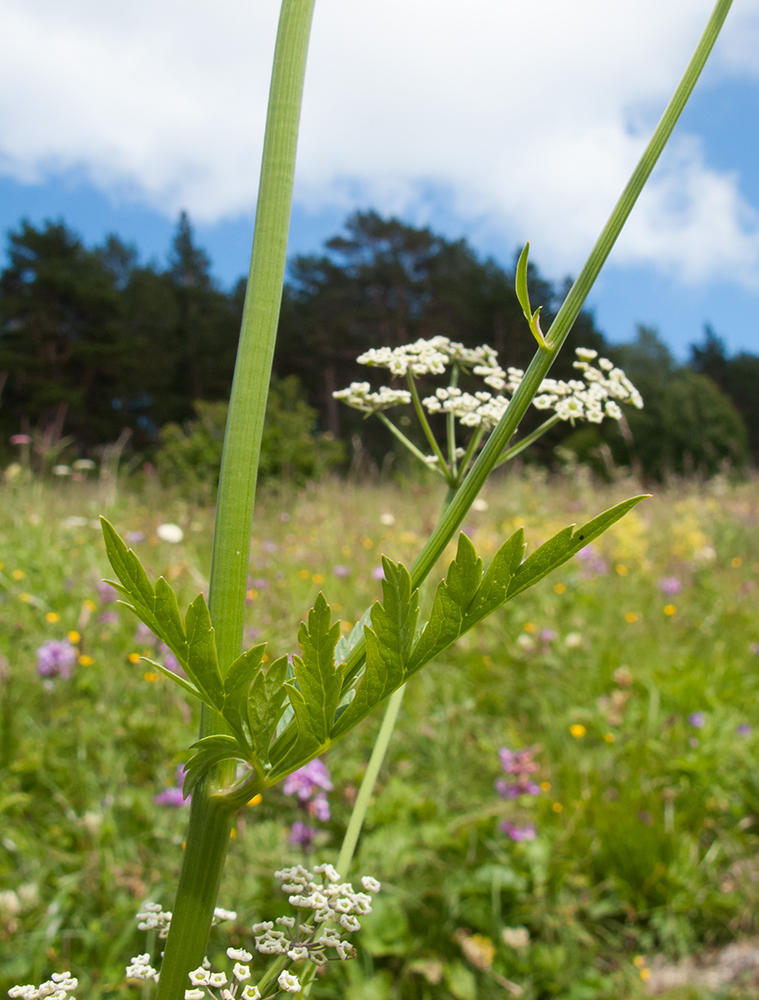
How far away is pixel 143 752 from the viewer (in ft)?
7.61

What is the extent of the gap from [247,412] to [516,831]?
1890 mm

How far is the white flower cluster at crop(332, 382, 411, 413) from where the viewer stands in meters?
0.70

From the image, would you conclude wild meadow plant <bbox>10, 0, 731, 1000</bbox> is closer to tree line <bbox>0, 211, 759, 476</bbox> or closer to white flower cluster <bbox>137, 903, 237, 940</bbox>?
white flower cluster <bbox>137, 903, 237, 940</bbox>

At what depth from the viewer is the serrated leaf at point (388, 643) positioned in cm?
34

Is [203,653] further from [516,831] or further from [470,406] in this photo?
[516,831]

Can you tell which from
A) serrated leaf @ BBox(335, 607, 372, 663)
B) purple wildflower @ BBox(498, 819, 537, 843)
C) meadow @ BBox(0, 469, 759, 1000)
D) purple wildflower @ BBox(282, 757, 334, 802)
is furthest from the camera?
purple wildflower @ BBox(498, 819, 537, 843)

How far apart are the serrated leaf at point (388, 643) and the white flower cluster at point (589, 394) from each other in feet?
0.99

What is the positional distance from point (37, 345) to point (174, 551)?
89.3ft

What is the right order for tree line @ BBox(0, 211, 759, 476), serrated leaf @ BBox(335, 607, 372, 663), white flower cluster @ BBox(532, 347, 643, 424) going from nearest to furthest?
serrated leaf @ BBox(335, 607, 372, 663), white flower cluster @ BBox(532, 347, 643, 424), tree line @ BBox(0, 211, 759, 476)

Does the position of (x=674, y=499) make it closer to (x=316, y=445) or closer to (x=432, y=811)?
(x=316, y=445)

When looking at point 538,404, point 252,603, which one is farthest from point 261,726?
point 252,603

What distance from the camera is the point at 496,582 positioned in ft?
1.21

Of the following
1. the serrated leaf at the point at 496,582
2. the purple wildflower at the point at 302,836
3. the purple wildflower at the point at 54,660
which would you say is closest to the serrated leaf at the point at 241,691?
the serrated leaf at the point at 496,582

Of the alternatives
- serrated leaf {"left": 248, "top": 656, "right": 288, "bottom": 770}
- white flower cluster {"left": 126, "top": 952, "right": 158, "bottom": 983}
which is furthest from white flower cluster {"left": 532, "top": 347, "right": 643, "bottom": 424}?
white flower cluster {"left": 126, "top": 952, "right": 158, "bottom": 983}
